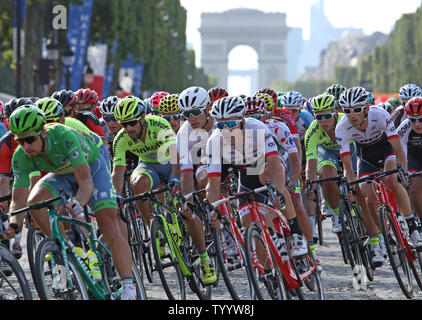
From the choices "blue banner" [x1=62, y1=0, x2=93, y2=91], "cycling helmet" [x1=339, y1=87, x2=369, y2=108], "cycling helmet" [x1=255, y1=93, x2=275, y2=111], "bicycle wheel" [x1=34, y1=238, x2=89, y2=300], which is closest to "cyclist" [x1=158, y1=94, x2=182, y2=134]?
"cycling helmet" [x1=255, y1=93, x2=275, y2=111]

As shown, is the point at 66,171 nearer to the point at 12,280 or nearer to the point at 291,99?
the point at 12,280

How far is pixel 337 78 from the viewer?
117m

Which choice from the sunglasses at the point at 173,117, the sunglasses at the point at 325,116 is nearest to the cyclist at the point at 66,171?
the sunglasses at the point at 325,116

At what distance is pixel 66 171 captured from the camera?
22.1ft

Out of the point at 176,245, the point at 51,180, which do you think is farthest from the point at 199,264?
the point at 51,180

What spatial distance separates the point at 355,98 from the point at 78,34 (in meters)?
18.6

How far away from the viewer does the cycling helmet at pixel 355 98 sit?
8.59 metres

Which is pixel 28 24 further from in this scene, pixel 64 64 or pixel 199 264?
pixel 199 264

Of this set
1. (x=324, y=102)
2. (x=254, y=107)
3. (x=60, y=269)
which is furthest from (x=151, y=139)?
(x=60, y=269)

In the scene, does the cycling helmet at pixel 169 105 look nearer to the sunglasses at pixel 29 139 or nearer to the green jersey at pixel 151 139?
the green jersey at pixel 151 139

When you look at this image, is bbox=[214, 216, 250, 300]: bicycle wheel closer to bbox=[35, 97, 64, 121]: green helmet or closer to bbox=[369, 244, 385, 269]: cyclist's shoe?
bbox=[369, 244, 385, 269]: cyclist's shoe

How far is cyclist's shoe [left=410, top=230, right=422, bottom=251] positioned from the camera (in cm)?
840

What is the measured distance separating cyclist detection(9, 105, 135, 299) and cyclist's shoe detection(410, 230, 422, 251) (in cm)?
315
